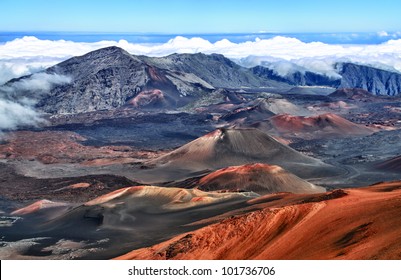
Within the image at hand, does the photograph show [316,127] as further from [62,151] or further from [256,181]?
[256,181]

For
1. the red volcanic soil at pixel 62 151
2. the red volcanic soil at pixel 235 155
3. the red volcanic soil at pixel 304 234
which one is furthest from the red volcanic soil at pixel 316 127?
the red volcanic soil at pixel 304 234

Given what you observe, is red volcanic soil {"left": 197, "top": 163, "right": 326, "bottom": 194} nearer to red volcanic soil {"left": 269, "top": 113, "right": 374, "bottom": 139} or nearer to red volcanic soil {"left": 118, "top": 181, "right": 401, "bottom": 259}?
red volcanic soil {"left": 118, "top": 181, "right": 401, "bottom": 259}

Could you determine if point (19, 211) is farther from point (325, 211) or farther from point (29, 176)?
point (325, 211)

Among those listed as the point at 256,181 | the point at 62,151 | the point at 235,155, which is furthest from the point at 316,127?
the point at 256,181

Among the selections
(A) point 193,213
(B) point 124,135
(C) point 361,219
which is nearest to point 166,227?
(A) point 193,213

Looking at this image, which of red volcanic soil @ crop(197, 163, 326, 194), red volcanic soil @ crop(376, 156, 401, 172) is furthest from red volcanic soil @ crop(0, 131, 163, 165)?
red volcanic soil @ crop(376, 156, 401, 172)

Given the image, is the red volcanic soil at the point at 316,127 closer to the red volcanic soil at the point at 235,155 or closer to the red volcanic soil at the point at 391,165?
the red volcanic soil at the point at 235,155
